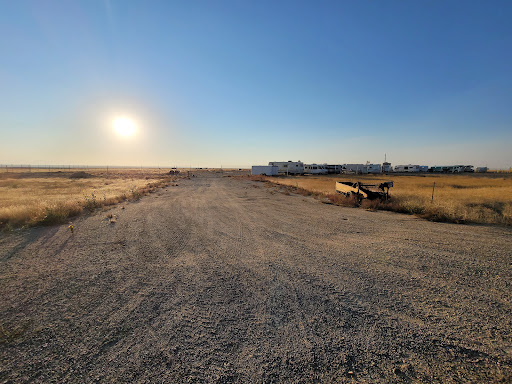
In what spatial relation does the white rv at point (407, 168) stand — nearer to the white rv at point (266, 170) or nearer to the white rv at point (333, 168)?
the white rv at point (333, 168)

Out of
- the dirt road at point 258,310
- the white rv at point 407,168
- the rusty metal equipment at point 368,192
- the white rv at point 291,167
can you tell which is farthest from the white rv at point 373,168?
the dirt road at point 258,310

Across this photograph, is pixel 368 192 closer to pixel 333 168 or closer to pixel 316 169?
pixel 316 169

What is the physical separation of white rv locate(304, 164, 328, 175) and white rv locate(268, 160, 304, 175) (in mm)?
2864

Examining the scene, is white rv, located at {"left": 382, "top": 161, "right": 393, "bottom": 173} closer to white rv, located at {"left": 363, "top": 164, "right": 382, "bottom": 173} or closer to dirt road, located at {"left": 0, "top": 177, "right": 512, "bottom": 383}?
white rv, located at {"left": 363, "top": 164, "right": 382, "bottom": 173}

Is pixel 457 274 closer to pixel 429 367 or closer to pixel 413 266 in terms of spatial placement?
pixel 413 266

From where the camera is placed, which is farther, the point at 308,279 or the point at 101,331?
the point at 308,279

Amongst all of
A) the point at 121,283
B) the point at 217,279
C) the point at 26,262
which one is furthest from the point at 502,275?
the point at 26,262

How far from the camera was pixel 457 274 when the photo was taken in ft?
13.0

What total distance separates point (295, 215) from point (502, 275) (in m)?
6.42

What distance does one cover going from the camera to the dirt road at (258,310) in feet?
7.08

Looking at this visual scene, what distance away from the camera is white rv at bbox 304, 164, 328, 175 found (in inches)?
2359

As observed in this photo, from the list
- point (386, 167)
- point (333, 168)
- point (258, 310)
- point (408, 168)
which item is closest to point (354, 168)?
point (333, 168)

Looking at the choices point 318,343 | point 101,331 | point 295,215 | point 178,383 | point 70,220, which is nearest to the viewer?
point 178,383

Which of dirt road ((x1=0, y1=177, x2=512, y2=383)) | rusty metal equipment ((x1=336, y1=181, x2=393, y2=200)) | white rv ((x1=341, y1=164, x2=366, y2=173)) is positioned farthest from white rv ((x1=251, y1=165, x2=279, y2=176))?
dirt road ((x1=0, y1=177, x2=512, y2=383))
